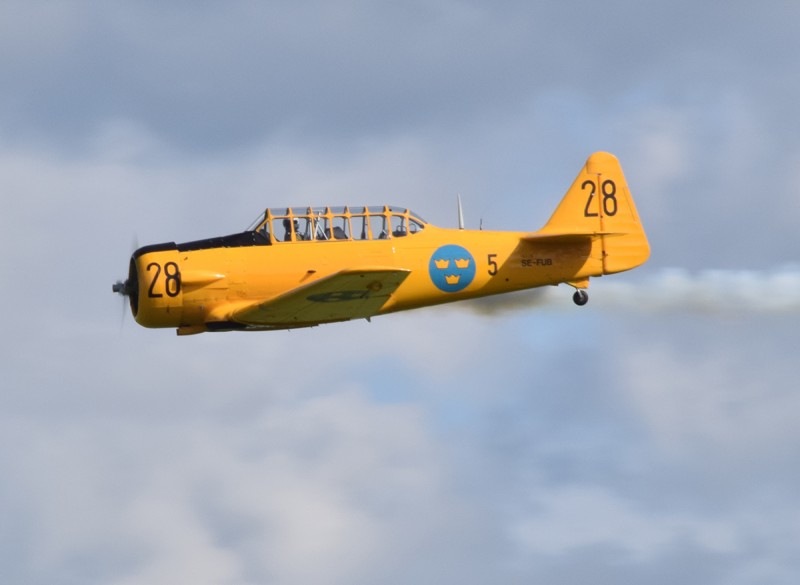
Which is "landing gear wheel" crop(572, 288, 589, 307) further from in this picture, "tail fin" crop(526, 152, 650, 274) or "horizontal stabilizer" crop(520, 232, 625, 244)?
"horizontal stabilizer" crop(520, 232, 625, 244)

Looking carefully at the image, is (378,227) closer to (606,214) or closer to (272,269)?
(272,269)

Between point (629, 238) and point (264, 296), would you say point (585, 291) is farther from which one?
point (264, 296)

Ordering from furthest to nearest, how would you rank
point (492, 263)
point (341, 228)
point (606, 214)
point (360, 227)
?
point (606, 214) < point (492, 263) < point (360, 227) < point (341, 228)

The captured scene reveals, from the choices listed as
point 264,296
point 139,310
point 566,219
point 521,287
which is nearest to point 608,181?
point 566,219

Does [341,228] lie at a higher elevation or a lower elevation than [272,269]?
higher

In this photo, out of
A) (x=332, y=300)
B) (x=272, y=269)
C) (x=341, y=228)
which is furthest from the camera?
(x=341, y=228)

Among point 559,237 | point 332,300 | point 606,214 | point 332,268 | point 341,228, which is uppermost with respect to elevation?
point 606,214

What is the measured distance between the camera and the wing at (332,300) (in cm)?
2438

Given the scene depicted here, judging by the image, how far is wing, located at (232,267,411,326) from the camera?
2438 centimetres

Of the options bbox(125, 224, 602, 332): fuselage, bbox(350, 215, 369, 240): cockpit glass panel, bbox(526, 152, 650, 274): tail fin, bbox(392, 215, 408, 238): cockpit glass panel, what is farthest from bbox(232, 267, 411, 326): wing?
bbox(526, 152, 650, 274): tail fin

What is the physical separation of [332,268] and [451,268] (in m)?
2.16

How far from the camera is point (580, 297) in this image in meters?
28.9

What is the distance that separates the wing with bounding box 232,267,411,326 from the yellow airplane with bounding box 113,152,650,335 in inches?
0.8

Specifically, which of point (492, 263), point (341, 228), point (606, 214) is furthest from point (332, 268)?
point (606, 214)
